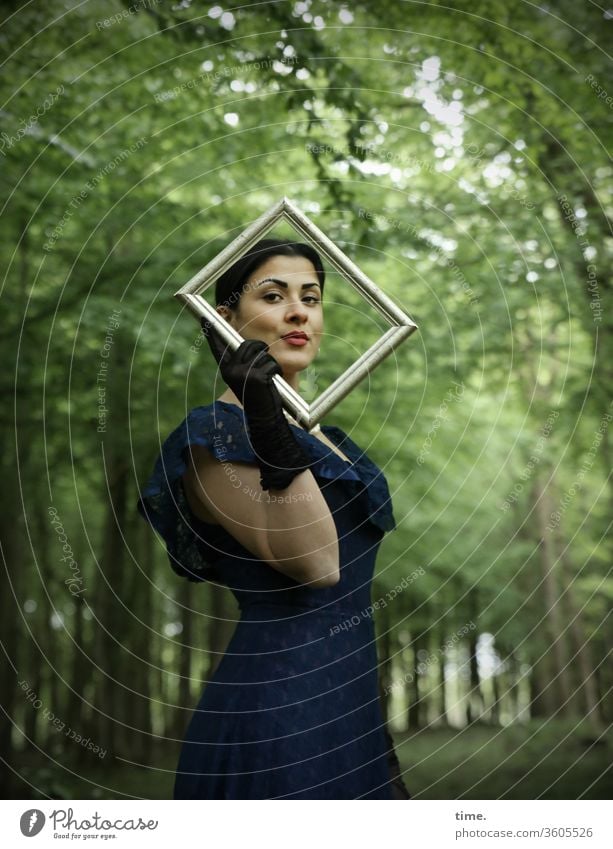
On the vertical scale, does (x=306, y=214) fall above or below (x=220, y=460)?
above

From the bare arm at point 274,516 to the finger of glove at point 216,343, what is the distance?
261 millimetres

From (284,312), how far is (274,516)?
0.60 m

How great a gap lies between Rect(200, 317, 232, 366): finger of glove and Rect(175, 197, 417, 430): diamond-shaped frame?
0.04 ft

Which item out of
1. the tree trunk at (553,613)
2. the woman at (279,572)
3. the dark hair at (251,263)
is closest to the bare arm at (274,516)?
the woman at (279,572)

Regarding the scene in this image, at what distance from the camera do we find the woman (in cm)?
218

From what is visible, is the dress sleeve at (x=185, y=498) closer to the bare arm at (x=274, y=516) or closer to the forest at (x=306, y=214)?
the bare arm at (x=274, y=516)

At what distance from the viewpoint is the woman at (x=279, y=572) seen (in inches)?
85.9

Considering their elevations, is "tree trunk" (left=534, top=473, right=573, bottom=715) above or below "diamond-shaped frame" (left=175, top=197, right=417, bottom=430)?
below

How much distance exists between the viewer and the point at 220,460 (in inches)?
89.8

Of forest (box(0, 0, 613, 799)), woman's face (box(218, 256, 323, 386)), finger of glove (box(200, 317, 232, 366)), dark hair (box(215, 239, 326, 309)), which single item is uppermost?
forest (box(0, 0, 613, 799))
